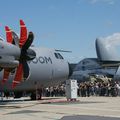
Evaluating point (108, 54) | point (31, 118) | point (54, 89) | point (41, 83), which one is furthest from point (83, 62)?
point (31, 118)

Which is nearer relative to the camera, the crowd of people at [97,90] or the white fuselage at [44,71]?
the white fuselage at [44,71]

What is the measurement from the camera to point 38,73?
112 ft

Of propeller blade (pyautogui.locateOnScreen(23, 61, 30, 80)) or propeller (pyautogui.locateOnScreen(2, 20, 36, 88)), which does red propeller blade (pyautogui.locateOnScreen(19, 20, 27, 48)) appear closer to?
propeller (pyautogui.locateOnScreen(2, 20, 36, 88))

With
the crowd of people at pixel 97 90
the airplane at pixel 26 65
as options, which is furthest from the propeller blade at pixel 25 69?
the crowd of people at pixel 97 90

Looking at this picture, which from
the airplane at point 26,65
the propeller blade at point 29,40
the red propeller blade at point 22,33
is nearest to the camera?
the airplane at point 26,65

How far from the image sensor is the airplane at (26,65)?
25.8m

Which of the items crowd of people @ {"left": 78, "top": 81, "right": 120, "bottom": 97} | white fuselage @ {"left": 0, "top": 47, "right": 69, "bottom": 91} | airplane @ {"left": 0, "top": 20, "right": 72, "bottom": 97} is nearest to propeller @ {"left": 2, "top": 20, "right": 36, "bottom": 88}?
airplane @ {"left": 0, "top": 20, "right": 72, "bottom": 97}

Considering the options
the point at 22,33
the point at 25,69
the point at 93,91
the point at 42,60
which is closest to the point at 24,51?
the point at 22,33

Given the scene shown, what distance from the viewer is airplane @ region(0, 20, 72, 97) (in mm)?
25766

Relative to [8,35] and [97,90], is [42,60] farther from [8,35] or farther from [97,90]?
[97,90]

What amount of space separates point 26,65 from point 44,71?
22.9 ft

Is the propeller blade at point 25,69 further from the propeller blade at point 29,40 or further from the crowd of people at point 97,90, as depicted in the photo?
the crowd of people at point 97,90

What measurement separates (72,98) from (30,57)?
323 inches

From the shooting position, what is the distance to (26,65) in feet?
90.9
